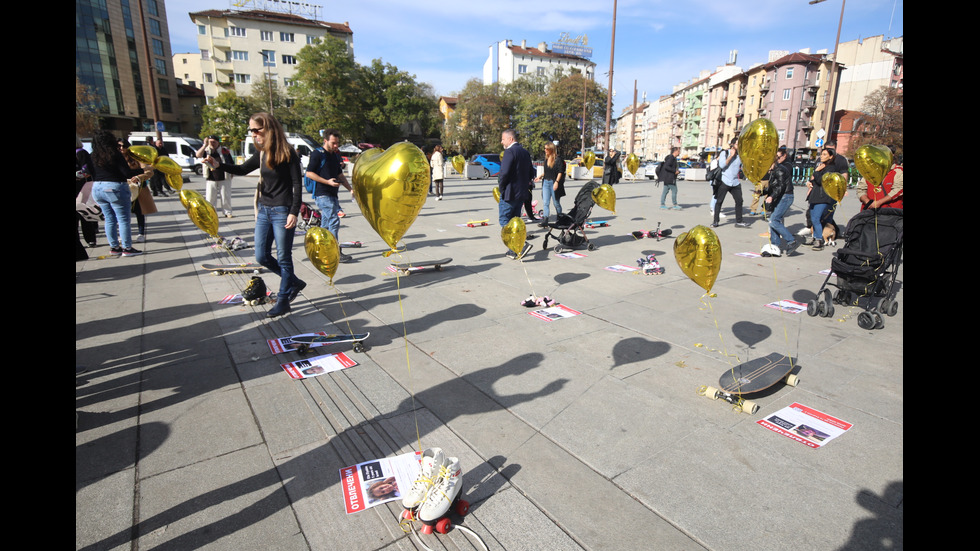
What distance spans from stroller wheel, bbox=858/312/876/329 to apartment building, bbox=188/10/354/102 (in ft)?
220

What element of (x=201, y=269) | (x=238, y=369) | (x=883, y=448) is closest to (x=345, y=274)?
(x=201, y=269)

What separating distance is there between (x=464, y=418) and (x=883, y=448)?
99.8 inches

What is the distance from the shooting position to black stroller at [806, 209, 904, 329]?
500cm

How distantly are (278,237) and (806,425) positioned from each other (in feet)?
15.8

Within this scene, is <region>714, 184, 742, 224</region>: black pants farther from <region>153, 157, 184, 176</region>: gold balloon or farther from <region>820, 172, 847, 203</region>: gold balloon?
<region>153, 157, 184, 176</region>: gold balloon

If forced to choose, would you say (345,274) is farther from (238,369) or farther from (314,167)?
(238,369)

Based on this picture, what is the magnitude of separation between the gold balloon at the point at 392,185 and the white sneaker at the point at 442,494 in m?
1.68

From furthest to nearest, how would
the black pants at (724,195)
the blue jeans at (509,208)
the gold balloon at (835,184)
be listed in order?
the black pants at (724,195) < the blue jeans at (509,208) < the gold balloon at (835,184)

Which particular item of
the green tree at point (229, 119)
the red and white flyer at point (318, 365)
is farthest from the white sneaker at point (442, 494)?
the green tree at point (229, 119)

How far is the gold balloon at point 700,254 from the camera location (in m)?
3.54

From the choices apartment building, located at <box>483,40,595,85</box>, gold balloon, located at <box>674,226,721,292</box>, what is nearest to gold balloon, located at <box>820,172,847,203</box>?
gold balloon, located at <box>674,226,721,292</box>

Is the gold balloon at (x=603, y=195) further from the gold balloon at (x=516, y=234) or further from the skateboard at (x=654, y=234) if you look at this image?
the gold balloon at (x=516, y=234)

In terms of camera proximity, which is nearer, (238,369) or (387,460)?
(387,460)
